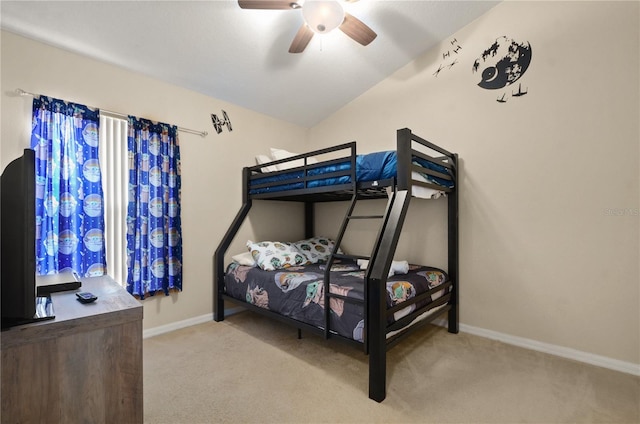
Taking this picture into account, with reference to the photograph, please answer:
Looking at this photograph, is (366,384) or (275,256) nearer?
(366,384)

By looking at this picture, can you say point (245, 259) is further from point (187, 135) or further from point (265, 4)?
point (265, 4)

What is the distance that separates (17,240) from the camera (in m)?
0.94

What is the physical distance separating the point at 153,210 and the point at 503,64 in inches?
132

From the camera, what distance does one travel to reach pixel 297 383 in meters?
1.89

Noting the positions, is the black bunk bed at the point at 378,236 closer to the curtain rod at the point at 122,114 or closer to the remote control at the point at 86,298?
the curtain rod at the point at 122,114

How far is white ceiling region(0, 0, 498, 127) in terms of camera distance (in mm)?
2002

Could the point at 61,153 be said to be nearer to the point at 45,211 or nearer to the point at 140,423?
the point at 45,211

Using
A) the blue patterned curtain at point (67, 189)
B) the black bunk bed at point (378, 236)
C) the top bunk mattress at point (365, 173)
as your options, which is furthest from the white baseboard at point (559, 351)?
the blue patterned curtain at point (67, 189)

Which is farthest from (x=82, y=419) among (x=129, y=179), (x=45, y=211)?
(x=129, y=179)

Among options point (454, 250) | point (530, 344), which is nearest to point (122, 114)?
point (454, 250)

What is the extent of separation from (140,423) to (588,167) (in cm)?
310

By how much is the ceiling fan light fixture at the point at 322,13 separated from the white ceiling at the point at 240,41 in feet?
1.29

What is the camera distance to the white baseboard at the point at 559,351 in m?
2.01

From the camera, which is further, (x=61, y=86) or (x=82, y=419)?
(x=61, y=86)
